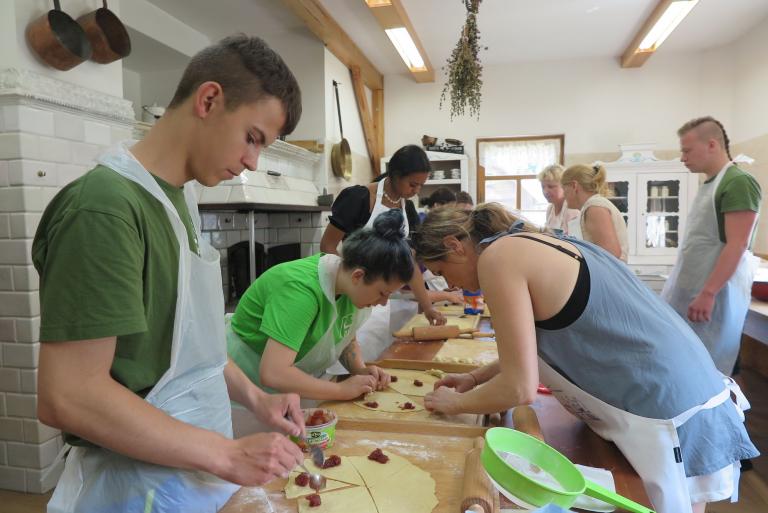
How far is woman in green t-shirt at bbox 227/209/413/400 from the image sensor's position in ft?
4.57

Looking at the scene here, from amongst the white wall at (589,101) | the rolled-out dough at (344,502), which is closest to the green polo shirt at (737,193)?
the rolled-out dough at (344,502)

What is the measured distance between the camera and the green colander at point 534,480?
75 centimetres

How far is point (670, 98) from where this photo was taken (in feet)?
17.3

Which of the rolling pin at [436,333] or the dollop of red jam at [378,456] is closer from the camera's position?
the dollop of red jam at [378,456]

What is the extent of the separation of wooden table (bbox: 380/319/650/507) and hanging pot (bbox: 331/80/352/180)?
3.76 meters

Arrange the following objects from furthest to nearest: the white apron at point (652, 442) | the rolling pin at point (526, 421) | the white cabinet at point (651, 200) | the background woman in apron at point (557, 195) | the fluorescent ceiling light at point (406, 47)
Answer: the white cabinet at point (651, 200), the fluorescent ceiling light at point (406, 47), the background woman in apron at point (557, 195), the rolling pin at point (526, 421), the white apron at point (652, 442)

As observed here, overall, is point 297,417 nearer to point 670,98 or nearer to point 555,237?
point 555,237

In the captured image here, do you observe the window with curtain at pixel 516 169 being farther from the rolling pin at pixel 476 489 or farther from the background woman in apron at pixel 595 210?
the rolling pin at pixel 476 489

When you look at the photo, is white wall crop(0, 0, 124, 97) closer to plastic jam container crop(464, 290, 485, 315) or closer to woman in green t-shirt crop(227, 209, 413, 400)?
woman in green t-shirt crop(227, 209, 413, 400)

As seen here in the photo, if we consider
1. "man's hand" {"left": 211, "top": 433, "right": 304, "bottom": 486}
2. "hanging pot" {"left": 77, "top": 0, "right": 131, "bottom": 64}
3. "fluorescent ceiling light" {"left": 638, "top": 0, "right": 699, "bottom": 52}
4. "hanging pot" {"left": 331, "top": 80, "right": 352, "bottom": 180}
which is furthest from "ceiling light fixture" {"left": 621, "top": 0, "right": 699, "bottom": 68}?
"man's hand" {"left": 211, "top": 433, "right": 304, "bottom": 486}

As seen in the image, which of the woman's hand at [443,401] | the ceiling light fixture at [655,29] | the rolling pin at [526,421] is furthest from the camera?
the ceiling light fixture at [655,29]

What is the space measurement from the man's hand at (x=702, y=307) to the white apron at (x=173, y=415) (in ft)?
7.77

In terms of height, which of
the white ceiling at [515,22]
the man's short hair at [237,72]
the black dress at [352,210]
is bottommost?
the black dress at [352,210]

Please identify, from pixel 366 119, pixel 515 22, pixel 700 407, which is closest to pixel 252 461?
pixel 700 407
